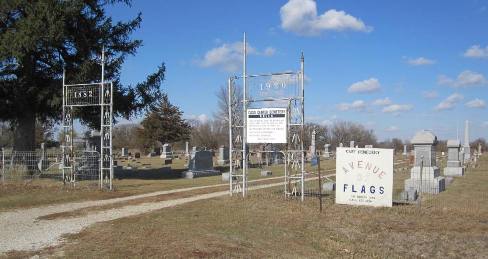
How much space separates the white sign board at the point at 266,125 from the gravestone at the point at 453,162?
1902cm

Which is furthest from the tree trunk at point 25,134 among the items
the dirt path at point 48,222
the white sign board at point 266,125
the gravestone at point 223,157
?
the gravestone at point 223,157

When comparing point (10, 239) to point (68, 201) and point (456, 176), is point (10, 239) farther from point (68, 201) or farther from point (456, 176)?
point (456, 176)

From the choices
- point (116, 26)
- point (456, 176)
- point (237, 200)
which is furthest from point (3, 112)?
point (456, 176)

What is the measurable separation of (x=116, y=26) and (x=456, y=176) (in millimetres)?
20746

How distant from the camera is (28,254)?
7.96 metres

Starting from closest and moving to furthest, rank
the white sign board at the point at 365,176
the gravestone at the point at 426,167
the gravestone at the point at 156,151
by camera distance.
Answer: the white sign board at the point at 365,176 → the gravestone at the point at 426,167 → the gravestone at the point at 156,151

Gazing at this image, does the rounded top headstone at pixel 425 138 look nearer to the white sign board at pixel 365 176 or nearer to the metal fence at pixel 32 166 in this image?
the white sign board at pixel 365 176

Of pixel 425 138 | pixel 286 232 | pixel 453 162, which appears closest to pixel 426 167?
pixel 425 138

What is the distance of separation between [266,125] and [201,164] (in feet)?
51.6

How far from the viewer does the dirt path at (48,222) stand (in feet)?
29.6

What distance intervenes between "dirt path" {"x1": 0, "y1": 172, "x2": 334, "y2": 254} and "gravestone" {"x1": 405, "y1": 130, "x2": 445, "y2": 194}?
9063 mm

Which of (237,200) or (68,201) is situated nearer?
(237,200)

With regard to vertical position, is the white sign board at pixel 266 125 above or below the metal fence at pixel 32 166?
above

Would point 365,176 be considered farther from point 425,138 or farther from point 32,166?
point 32,166
